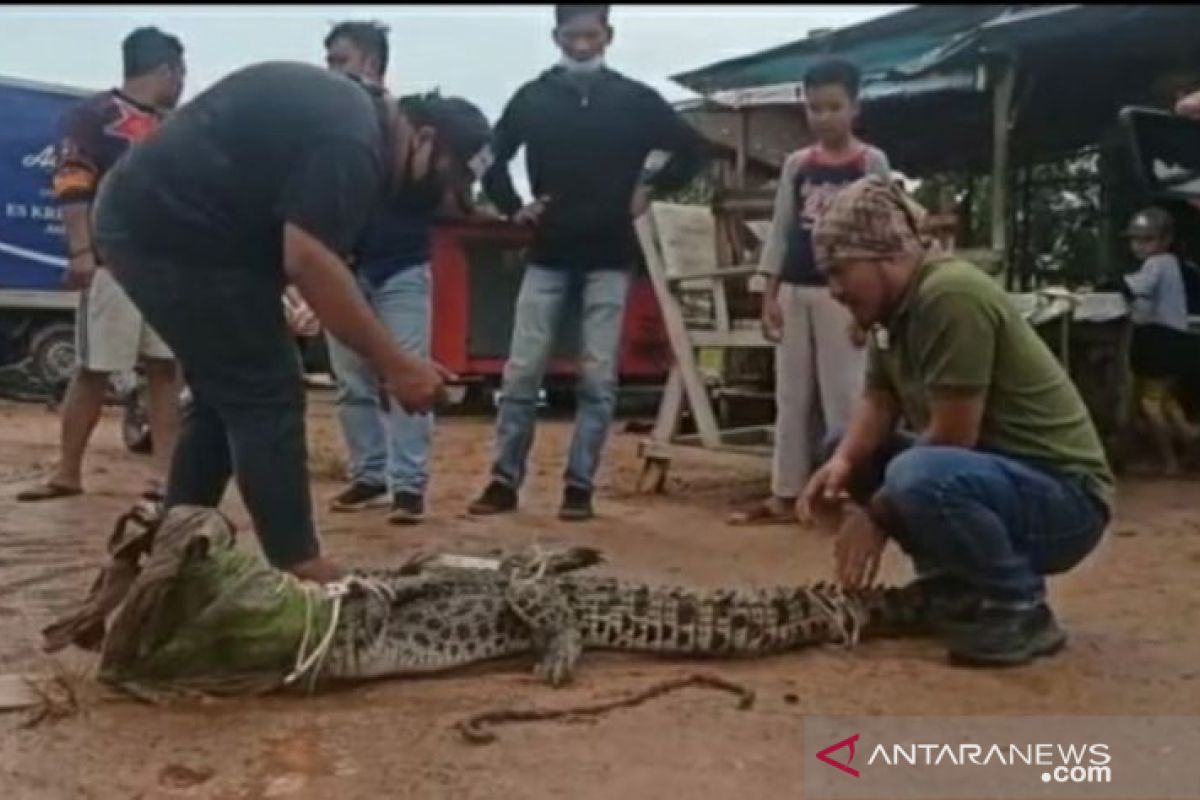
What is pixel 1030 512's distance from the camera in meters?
3.79

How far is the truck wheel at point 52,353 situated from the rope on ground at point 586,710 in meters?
10.7

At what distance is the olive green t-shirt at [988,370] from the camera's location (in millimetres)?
3650

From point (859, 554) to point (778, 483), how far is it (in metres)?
2.21

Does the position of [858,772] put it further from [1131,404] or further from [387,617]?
[1131,404]

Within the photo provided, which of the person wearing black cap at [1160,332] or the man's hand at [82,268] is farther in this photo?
the person wearing black cap at [1160,332]

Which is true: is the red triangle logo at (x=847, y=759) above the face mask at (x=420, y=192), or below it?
below

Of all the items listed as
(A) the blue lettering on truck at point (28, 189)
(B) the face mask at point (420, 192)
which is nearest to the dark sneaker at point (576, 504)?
(B) the face mask at point (420, 192)

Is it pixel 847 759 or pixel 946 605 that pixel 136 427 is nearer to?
pixel 946 605

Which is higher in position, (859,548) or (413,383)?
(413,383)

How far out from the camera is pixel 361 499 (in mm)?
6160

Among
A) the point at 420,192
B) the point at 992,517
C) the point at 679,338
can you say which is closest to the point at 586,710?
the point at 992,517

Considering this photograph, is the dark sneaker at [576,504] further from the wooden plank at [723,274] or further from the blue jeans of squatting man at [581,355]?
the wooden plank at [723,274]

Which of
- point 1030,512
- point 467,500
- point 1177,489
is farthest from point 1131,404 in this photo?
point 1030,512

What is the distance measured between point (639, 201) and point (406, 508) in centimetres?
141
